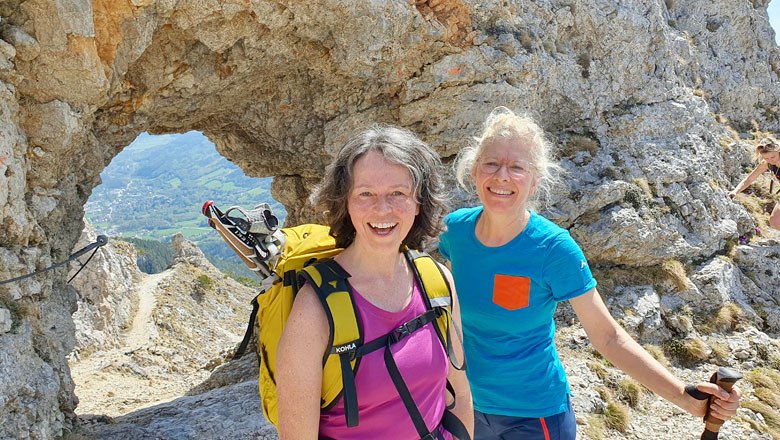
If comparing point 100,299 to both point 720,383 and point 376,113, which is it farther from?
point 720,383

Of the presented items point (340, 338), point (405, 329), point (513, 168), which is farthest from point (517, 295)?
point (340, 338)

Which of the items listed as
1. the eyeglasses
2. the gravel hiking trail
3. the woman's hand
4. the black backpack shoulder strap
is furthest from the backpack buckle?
the gravel hiking trail

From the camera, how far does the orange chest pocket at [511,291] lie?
3.91m

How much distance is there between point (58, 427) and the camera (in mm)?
7020

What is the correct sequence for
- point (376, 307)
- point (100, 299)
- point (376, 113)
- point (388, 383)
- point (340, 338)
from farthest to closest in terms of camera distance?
1. point (100, 299)
2. point (376, 113)
3. point (376, 307)
4. point (388, 383)
5. point (340, 338)

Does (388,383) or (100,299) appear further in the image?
(100,299)

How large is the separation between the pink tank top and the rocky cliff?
215 inches

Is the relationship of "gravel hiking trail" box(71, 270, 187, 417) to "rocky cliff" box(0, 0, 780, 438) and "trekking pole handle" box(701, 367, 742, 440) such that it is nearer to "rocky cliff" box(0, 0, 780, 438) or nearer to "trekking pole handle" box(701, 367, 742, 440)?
"rocky cliff" box(0, 0, 780, 438)

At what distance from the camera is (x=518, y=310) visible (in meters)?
3.97

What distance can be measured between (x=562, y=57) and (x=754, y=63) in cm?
1009

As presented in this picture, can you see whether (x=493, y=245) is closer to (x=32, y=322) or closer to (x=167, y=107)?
(x=32, y=322)

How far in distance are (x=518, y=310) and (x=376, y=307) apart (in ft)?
4.96

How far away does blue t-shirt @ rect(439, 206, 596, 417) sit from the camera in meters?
3.87

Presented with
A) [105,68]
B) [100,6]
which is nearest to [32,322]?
[105,68]
